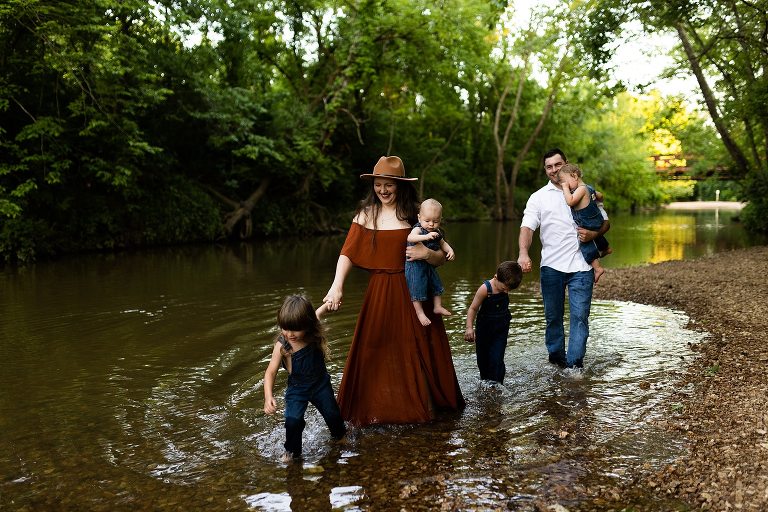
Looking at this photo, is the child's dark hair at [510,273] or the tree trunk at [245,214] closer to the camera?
the child's dark hair at [510,273]

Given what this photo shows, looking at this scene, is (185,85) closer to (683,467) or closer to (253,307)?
(253,307)

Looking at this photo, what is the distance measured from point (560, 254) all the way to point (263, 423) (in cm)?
317

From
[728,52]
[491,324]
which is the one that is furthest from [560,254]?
[728,52]

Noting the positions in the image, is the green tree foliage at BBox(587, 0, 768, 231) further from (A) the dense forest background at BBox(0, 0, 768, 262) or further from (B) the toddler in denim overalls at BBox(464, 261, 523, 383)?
(B) the toddler in denim overalls at BBox(464, 261, 523, 383)

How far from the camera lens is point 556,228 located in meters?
6.49

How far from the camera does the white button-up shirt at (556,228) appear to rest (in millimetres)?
6430

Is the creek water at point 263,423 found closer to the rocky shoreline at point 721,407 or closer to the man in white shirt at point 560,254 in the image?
the rocky shoreline at point 721,407

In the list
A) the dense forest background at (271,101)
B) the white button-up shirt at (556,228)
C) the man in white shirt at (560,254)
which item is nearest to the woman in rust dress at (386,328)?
the man in white shirt at (560,254)

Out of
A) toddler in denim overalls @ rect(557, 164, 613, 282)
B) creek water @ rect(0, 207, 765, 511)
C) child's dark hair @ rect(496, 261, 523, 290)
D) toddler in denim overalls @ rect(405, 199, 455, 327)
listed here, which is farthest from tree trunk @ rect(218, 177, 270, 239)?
toddler in denim overalls @ rect(405, 199, 455, 327)

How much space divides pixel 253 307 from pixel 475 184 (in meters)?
36.1

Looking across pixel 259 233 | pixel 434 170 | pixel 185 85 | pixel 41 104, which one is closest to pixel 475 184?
pixel 434 170

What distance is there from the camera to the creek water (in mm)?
4008

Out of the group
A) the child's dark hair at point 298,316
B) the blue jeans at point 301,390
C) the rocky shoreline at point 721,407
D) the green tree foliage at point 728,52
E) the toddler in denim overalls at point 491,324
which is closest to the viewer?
the rocky shoreline at point 721,407

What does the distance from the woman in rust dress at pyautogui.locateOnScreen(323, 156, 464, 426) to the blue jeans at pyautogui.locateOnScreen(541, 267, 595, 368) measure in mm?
1846
